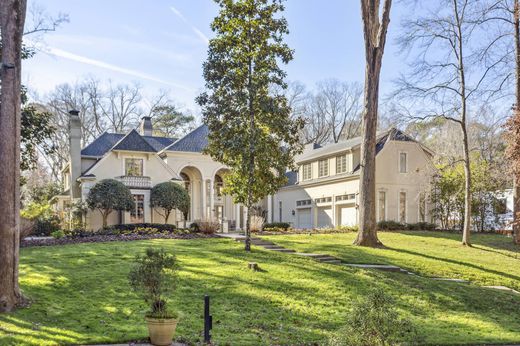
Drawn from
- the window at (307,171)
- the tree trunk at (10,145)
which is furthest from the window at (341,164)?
the tree trunk at (10,145)

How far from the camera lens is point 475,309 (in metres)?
11.4

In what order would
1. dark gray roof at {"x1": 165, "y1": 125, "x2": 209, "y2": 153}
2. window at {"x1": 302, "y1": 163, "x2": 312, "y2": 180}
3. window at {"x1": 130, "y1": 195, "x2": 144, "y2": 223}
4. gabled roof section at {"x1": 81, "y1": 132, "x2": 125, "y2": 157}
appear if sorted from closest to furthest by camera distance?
window at {"x1": 130, "y1": 195, "x2": 144, "y2": 223}, gabled roof section at {"x1": 81, "y1": 132, "x2": 125, "y2": 157}, dark gray roof at {"x1": 165, "y1": 125, "x2": 209, "y2": 153}, window at {"x1": 302, "y1": 163, "x2": 312, "y2": 180}

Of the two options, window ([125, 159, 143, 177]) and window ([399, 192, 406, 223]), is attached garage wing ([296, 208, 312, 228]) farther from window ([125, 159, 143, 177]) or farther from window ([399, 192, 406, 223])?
window ([125, 159, 143, 177])

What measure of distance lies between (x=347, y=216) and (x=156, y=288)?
24.1m

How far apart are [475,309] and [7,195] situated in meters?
10.8

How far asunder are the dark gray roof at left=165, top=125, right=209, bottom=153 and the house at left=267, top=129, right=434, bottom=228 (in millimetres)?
8497

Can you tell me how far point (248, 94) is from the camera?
53.2 feet

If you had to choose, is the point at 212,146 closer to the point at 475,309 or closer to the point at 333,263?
the point at 333,263

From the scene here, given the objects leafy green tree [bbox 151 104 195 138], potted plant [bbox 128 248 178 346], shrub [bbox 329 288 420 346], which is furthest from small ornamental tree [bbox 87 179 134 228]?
shrub [bbox 329 288 420 346]

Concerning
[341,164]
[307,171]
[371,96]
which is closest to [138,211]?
[307,171]

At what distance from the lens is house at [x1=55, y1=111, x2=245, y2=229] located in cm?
2841

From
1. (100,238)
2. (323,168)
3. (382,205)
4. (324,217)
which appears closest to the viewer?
(100,238)

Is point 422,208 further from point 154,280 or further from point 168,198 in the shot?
point 154,280

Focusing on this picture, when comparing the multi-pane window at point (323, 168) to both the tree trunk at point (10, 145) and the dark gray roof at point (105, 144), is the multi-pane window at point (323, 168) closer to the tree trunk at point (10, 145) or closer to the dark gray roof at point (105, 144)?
the dark gray roof at point (105, 144)
